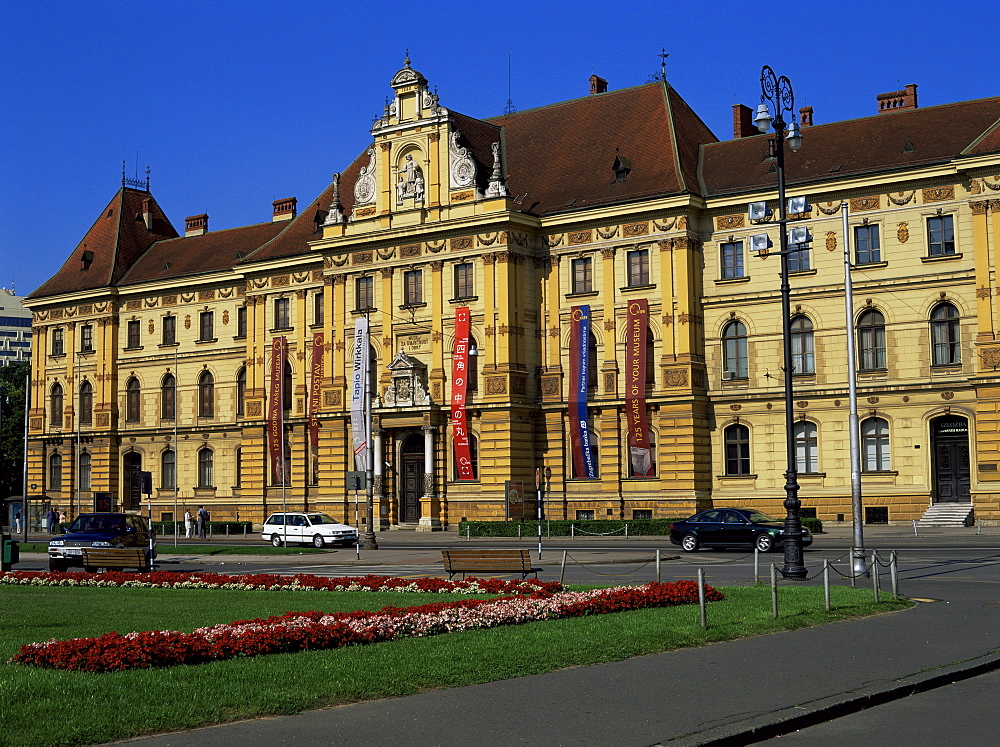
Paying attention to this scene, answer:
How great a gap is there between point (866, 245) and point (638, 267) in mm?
10700

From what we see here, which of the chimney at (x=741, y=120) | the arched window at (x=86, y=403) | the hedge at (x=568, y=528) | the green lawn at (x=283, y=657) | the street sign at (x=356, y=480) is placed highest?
the chimney at (x=741, y=120)

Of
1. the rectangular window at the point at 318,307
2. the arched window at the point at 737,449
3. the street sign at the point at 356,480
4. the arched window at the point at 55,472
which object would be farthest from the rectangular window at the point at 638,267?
the arched window at the point at 55,472

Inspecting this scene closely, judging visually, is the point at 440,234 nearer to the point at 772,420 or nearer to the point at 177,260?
the point at 772,420

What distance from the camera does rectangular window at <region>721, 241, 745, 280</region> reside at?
60125mm

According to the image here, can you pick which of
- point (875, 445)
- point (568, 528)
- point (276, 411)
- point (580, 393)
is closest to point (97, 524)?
point (568, 528)

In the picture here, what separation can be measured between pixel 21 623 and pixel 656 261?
44180 mm

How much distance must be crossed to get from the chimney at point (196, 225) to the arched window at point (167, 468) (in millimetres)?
15961

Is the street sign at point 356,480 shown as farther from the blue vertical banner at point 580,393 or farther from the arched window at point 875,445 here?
the arched window at point 875,445

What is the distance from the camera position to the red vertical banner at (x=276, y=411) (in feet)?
235

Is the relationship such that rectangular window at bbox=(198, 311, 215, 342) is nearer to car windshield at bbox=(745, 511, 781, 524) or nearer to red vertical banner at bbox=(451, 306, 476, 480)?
red vertical banner at bbox=(451, 306, 476, 480)

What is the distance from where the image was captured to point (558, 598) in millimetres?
21391

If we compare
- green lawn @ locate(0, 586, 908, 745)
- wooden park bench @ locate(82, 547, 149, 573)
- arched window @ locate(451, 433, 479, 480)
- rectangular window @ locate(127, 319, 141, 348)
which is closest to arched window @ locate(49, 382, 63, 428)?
rectangular window @ locate(127, 319, 141, 348)

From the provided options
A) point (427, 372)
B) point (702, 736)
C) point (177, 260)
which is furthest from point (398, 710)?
point (177, 260)

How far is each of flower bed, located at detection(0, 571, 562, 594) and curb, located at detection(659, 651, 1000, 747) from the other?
896 cm
